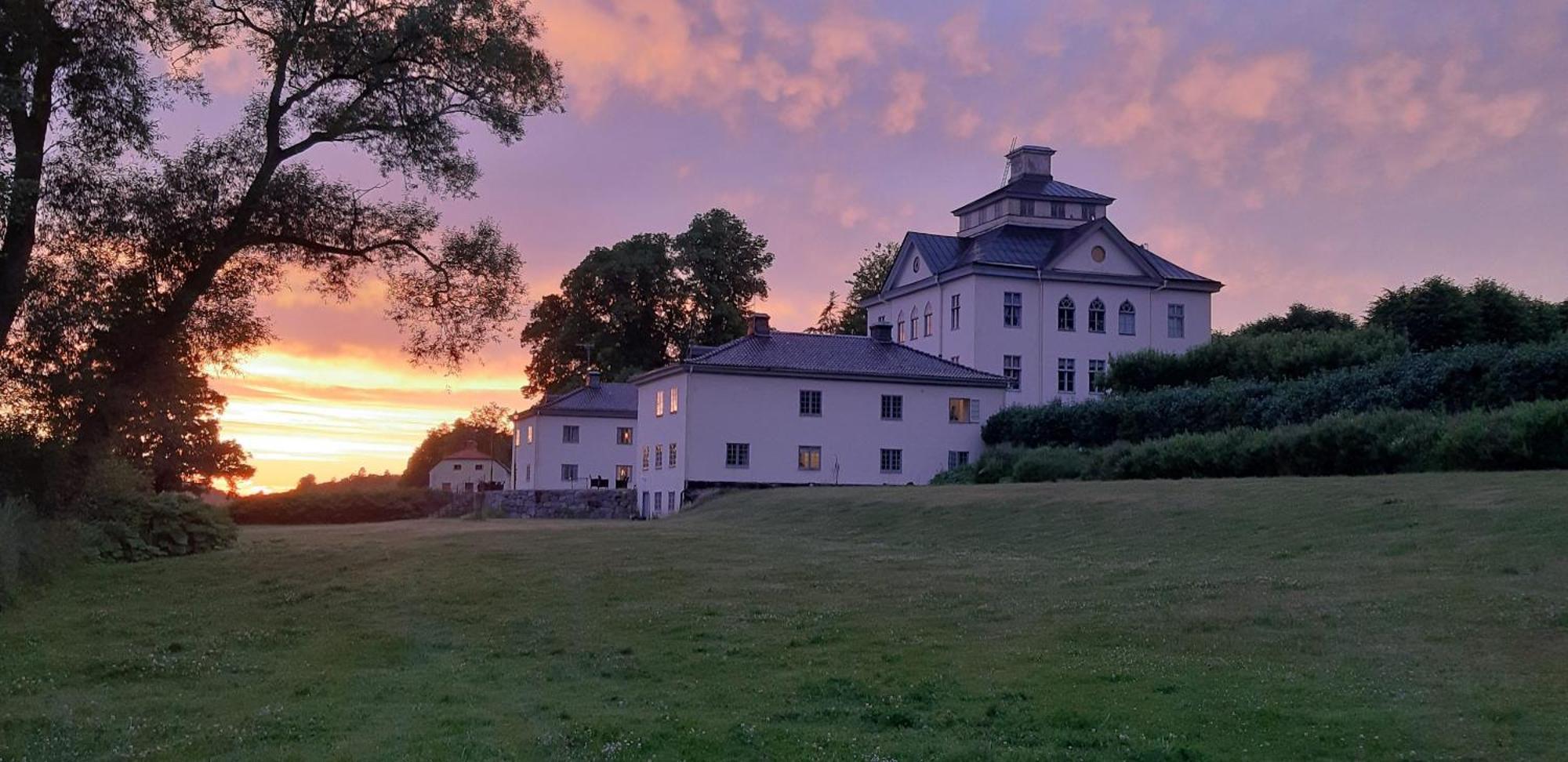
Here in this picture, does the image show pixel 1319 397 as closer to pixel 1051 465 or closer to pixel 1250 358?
pixel 1051 465

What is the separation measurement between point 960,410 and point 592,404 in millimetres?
27623

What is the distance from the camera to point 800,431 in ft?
182

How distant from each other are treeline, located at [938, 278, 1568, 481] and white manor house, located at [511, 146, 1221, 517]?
14.7 ft

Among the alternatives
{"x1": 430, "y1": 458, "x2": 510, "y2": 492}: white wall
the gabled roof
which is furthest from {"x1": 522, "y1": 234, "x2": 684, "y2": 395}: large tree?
the gabled roof

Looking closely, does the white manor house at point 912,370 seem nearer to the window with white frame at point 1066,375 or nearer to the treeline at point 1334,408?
the window with white frame at point 1066,375

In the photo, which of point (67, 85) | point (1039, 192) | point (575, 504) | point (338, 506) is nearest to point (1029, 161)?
point (1039, 192)

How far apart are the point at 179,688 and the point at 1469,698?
12.7 meters

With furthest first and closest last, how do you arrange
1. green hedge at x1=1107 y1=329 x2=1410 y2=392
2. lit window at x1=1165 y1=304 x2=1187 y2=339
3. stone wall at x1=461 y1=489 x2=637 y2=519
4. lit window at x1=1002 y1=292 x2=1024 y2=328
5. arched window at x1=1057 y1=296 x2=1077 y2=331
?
1. lit window at x1=1165 y1=304 x2=1187 y2=339
2. arched window at x1=1057 y1=296 x2=1077 y2=331
3. lit window at x1=1002 y1=292 x2=1024 y2=328
4. stone wall at x1=461 y1=489 x2=637 y2=519
5. green hedge at x1=1107 y1=329 x2=1410 y2=392

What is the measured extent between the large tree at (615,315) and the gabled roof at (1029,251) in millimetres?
19760

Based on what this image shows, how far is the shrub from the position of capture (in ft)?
Answer: 134

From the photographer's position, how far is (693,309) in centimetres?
8931

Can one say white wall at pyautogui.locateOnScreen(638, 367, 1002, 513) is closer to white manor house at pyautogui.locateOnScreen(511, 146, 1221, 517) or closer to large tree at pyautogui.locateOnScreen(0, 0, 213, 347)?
white manor house at pyautogui.locateOnScreen(511, 146, 1221, 517)

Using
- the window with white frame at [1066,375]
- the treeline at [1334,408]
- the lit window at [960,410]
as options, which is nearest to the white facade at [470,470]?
the window with white frame at [1066,375]

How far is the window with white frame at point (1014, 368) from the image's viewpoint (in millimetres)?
68188
